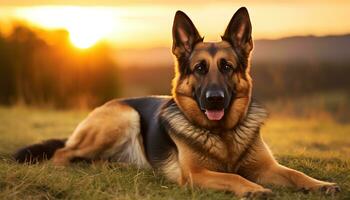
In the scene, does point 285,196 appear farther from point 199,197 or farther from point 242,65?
point 242,65

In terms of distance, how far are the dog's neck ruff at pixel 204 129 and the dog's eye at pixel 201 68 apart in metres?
0.62

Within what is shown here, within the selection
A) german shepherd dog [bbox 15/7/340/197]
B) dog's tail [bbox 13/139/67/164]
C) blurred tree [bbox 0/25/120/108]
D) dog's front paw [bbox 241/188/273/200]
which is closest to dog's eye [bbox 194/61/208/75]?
german shepherd dog [bbox 15/7/340/197]

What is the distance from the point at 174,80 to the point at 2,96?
13598 mm

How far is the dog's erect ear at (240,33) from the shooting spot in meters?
5.96

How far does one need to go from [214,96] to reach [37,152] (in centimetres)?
288

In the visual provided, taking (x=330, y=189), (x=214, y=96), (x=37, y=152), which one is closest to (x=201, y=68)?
(x=214, y=96)

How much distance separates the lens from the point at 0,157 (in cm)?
716

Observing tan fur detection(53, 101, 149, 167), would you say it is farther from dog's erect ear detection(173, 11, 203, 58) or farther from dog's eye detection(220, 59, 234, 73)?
dog's eye detection(220, 59, 234, 73)

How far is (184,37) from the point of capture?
6020 mm

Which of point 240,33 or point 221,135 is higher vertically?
point 240,33

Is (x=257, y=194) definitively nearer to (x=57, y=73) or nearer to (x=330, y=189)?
(x=330, y=189)

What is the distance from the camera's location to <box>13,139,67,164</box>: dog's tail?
272 inches

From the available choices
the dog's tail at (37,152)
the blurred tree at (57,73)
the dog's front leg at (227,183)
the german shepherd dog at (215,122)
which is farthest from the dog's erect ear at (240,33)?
the blurred tree at (57,73)

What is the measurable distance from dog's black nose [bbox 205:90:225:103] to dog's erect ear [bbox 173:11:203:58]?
0.72 meters
